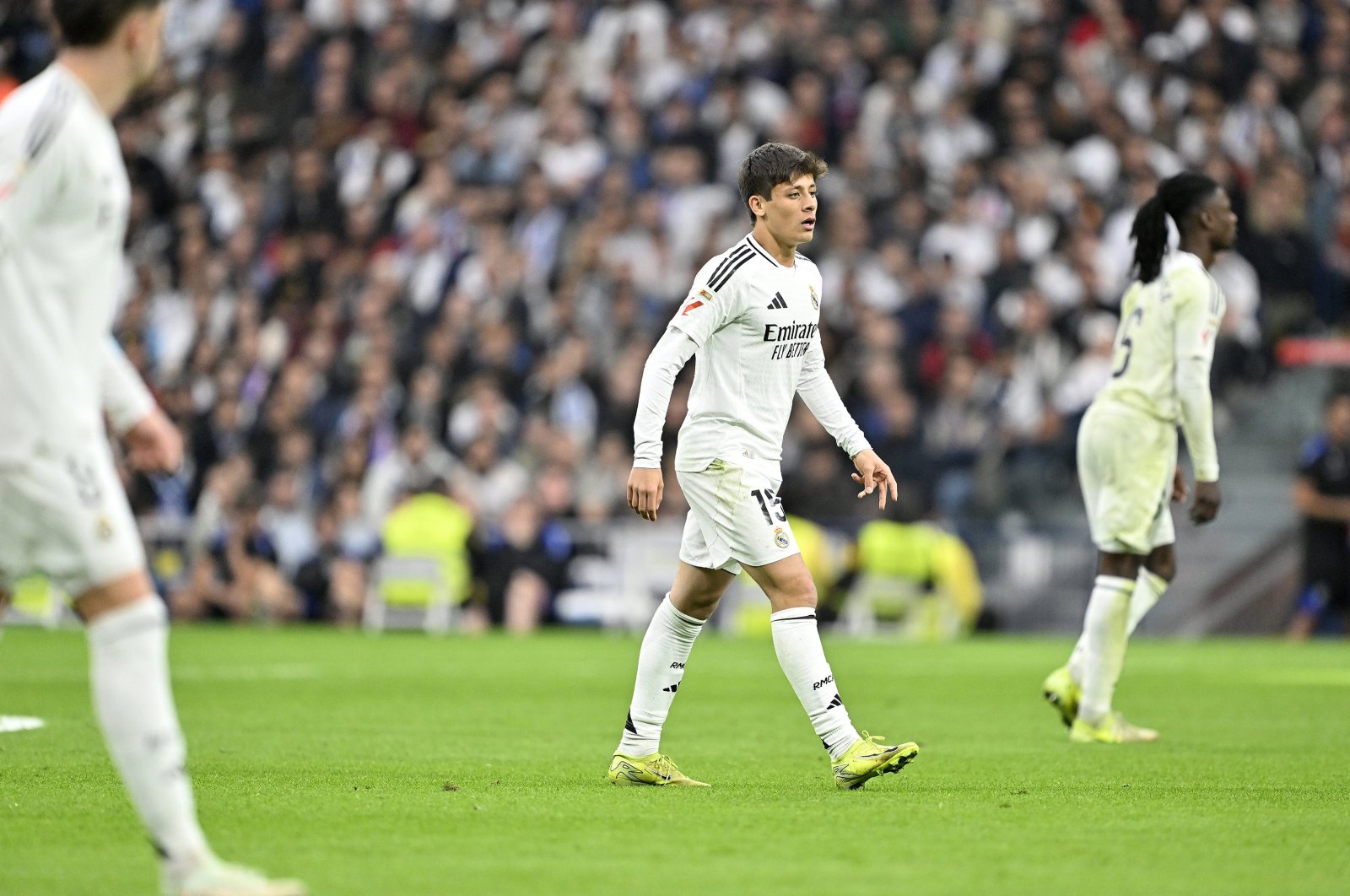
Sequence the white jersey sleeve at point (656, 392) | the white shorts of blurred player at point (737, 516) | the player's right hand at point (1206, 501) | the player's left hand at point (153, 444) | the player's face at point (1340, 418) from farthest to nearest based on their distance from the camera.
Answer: the player's face at point (1340, 418) < the player's right hand at point (1206, 501) < the white shorts of blurred player at point (737, 516) < the white jersey sleeve at point (656, 392) < the player's left hand at point (153, 444)

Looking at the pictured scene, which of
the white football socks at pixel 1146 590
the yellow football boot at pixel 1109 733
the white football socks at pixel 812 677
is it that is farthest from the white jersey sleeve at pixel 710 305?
the white football socks at pixel 1146 590

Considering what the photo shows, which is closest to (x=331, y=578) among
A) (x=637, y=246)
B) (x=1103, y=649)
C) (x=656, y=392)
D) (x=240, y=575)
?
(x=240, y=575)

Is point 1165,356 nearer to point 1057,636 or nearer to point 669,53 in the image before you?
point 1057,636

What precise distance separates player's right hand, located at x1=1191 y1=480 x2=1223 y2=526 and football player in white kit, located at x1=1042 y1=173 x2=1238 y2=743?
0.12ft

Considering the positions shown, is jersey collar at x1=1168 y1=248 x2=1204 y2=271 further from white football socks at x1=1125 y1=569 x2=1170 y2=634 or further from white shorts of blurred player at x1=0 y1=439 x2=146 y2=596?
white shorts of blurred player at x1=0 y1=439 x2=146 y2=596

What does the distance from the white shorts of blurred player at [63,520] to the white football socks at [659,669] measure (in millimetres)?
3310

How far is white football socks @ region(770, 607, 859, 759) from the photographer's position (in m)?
7.52

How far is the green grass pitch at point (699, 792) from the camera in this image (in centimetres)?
546

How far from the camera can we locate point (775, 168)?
305 inches

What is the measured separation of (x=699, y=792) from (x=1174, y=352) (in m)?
3.90

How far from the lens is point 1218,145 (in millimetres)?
21297

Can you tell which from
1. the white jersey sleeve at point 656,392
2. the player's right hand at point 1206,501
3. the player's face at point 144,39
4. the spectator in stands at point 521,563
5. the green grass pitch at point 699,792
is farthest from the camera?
the spectator in stands at point 521,563

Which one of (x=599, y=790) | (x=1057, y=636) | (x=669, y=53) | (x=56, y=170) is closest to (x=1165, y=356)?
(x=599, y=790)

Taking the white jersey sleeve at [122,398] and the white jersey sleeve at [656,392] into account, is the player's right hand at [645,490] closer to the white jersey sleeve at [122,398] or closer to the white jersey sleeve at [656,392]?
the white jersey sleeve at [656,392]
